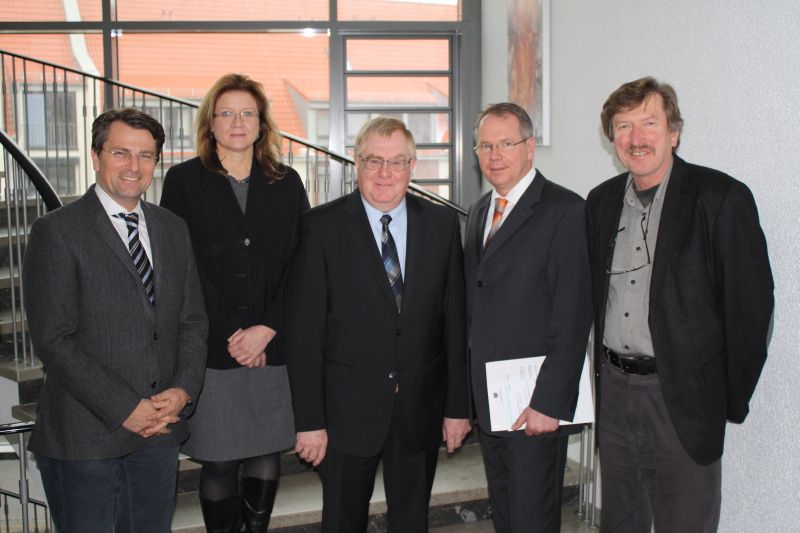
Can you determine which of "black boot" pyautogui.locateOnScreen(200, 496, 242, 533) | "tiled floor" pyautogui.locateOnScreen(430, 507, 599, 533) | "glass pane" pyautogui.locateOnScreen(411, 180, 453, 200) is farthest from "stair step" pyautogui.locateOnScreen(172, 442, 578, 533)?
"glass pane" pyautogui.locateOnScreen(411, 180, 453, 200)

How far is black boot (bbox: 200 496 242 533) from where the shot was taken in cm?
247

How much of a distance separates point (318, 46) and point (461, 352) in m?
4.68

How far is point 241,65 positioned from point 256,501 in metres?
4.76

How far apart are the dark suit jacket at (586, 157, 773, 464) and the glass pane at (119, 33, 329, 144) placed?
4.72 m

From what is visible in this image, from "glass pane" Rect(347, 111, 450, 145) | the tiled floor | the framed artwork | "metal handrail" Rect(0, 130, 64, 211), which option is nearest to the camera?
"metal handrail" Rect(0, 130, 64, 211)

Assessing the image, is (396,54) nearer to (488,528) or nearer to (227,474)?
(488,528)

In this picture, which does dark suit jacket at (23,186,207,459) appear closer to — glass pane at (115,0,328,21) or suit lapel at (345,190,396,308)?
suit lapel at (345,190,396,308)

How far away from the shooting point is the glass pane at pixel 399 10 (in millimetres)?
6363

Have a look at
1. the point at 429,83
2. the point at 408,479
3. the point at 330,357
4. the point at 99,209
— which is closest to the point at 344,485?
the point at 408,479

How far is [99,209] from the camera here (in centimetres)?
207

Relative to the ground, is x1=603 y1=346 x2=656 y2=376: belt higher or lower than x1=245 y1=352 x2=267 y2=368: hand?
higher

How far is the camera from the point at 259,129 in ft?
8.43

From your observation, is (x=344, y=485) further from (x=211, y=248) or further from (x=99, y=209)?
(x=99, y=209)

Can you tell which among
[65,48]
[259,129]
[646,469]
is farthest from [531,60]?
[65,48]
